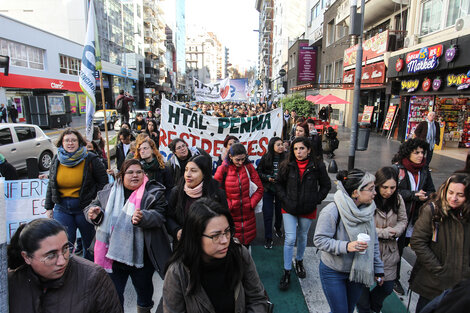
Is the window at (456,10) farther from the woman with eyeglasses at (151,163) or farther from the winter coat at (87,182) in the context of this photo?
the winter coat at (87,182)

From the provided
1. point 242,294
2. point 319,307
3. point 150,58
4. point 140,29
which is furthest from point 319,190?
point 150,58

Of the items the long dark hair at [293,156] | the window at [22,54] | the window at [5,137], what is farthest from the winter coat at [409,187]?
the window at [22,54]

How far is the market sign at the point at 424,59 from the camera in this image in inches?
467

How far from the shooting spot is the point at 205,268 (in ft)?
5.85

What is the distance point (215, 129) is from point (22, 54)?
29162 mm

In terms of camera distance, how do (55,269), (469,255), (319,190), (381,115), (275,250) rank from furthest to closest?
(381,115)
(275,250)
(319,190)
(469,255)
(55,269)

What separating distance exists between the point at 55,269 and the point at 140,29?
64136 millimetres

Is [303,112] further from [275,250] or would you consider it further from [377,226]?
[377,226]

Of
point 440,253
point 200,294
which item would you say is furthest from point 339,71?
point 200,294

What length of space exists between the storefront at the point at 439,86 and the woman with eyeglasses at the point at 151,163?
38.0 feet

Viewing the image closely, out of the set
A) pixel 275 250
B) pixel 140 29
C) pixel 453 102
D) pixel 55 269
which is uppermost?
pixel 140 29

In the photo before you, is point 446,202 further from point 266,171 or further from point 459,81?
point 459,81

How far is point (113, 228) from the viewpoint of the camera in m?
2.75

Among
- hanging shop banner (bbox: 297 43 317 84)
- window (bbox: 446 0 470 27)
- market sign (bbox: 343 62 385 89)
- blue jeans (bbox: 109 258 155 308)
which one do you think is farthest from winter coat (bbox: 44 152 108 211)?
hanging shop banner (bbox: 297 43 317 84)
